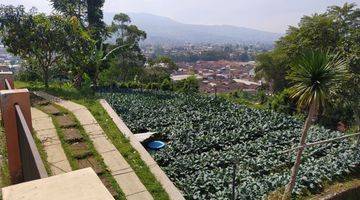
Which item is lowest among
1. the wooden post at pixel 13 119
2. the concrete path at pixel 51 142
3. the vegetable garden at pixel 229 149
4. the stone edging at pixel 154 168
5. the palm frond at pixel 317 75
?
the vegetable garden at pixel 229 149

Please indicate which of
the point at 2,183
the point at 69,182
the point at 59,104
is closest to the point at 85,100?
the point at 59,104

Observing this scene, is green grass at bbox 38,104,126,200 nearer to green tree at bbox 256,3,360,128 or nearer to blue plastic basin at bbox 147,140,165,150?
blue plastic basin at bbox 147,140,165,150

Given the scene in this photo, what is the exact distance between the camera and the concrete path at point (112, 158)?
830cm

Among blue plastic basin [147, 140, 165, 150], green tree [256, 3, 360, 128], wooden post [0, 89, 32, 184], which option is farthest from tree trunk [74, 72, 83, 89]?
wooden post [0, 89, 32, 184]

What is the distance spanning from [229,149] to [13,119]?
890 centimetres

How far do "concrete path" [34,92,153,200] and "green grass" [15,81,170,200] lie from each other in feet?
0.45

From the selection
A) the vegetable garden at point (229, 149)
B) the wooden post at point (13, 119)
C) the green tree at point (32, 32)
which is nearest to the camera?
the wooden post at point (13, 119)

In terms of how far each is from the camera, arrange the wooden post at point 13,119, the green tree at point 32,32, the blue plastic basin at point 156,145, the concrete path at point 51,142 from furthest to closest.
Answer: the green tree at point 32,32, the blue plastic basin at point 156,145, the concrete path at point 51,142, the wooden post at point 13,119

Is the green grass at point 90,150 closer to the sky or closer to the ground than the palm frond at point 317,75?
closer to the ground

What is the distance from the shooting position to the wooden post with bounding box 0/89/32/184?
6055mm

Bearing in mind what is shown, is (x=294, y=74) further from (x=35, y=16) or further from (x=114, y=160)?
(x=35, y=16)

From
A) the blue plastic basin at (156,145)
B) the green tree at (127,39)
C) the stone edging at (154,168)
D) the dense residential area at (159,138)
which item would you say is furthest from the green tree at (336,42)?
the green tree at (127,39)

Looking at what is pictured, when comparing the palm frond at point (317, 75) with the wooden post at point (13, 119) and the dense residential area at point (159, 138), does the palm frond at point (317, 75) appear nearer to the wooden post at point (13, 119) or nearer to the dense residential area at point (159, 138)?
the dense residential area at point (159, 138)

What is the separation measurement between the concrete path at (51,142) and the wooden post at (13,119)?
1606 millimetres
